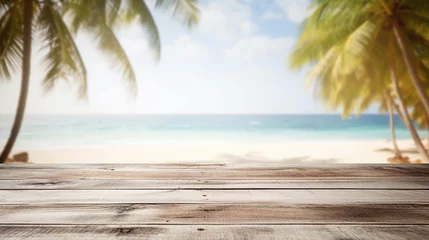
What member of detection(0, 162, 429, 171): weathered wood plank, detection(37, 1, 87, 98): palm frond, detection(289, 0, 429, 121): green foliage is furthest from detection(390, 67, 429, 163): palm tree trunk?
detection(37, 1, 87, 98): palm frond

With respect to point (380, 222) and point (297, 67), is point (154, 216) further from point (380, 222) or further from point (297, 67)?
point (297, 67)

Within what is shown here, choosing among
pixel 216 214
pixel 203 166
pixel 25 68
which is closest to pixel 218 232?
pixel 216 214

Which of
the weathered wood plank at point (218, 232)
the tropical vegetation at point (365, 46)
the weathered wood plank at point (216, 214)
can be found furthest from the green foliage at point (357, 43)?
the weathered wood plank at point (218, 232)

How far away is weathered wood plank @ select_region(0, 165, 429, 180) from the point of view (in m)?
1.12

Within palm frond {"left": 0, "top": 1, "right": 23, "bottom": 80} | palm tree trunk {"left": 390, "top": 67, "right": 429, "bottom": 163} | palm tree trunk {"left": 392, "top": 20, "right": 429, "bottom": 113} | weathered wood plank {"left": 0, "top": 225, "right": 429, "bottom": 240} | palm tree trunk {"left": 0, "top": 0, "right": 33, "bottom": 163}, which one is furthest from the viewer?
palm tree trunk {"left": 390, "top": 67, "right": 429, "bottom": 163}

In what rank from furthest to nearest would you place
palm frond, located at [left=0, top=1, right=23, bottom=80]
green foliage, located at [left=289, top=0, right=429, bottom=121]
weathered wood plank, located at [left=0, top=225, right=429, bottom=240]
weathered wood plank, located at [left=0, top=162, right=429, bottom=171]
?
green foliage, located at [left=289, top=0, right=429, bottom=121] < palm frond, located at [left=0, top=1, right=23, bottom=80] < weathered wood plank, located at [left=0, top=162, right=429, bottom=171] < weathered wood plank, located at [left=0, top=225, right=429, bottom=240]

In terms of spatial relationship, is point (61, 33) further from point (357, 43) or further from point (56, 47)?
point (357, 43)

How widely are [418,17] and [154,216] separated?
6.19 m

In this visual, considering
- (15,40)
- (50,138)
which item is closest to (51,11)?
(15,40)

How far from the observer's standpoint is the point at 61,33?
15.6 feet

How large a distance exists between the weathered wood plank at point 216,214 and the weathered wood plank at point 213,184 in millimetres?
187

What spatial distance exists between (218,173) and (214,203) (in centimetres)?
39

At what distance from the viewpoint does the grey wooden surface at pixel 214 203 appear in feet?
2.03

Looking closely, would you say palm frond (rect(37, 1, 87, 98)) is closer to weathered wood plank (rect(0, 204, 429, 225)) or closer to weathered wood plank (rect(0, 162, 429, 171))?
weathered wood plank (rect(0, 162, 429, 171))
